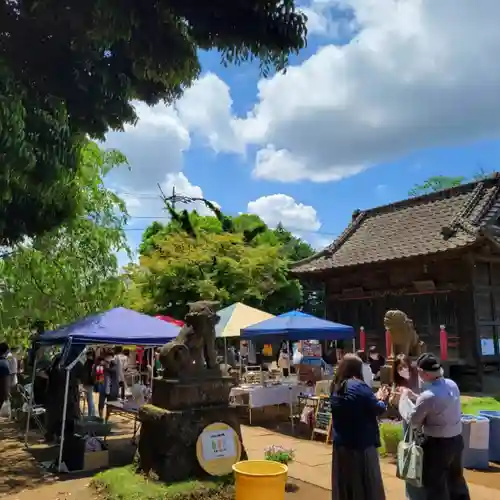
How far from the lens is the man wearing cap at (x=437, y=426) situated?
5.08m

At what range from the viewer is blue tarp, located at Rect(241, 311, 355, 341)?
38.3ft

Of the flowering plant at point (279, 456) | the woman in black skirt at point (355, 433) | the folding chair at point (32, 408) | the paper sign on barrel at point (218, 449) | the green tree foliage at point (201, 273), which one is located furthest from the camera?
the green tree foliage at point (201, 273)

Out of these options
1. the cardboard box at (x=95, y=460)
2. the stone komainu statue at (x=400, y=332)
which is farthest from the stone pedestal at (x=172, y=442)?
the stone komainu statue at (x=400, y=332)

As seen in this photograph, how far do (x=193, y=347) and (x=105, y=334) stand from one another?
187 cm

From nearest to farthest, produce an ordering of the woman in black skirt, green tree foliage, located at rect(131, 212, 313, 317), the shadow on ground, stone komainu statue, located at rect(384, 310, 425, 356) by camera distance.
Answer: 1. the woman in black skirt
2. the shadow on ground
3. stone komainu statue, located at rect(384, 310, 425, 356)
4. green tree foliage, located at rect(131, 212, 313, 317)

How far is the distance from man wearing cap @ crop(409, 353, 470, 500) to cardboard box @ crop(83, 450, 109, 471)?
533 cm

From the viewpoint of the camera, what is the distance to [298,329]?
1161cm

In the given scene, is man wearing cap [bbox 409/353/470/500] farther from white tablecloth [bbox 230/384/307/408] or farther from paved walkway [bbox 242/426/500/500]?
white tablecloth [bbox 230/384/307/408]

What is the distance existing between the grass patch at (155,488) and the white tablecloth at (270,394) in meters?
4.37

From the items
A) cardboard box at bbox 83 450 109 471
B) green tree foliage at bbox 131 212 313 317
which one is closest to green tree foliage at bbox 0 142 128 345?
cardboard box at bbox 83 450 109 471

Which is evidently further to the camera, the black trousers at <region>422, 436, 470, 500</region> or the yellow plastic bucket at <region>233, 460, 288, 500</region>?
the yellow plastic bucket at <region>233, 460, 288, 500</region>

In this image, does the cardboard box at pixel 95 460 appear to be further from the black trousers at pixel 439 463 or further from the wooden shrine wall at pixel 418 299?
the wooden shrine wall at pixel 418 299

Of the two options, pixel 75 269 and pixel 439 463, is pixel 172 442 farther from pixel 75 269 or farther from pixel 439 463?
pixel 75 269

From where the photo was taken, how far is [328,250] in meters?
21.1
